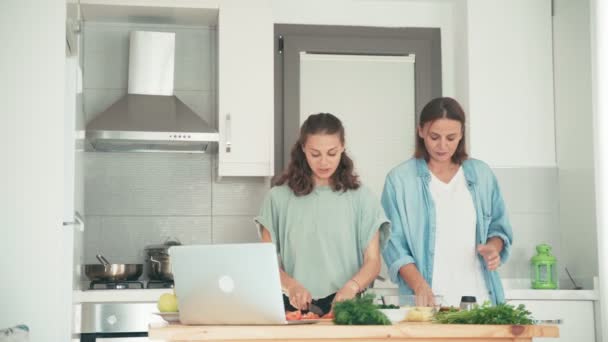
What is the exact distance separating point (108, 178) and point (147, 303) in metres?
0.87

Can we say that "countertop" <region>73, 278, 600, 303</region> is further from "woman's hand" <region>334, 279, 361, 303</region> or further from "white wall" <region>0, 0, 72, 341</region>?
"woman's hand" <region>334, 279, 361, 303</region>

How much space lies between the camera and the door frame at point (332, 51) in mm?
4992

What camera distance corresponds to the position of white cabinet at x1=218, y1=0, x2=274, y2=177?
4.73 metres

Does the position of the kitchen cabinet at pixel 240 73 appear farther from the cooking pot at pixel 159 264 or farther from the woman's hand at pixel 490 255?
the woman's hand at pixel 490 255

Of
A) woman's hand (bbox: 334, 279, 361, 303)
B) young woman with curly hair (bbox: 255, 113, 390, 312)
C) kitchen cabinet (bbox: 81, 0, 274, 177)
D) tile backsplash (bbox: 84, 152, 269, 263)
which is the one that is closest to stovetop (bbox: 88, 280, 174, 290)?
tile backsplash (bbox: 84, 152, 269, 263)

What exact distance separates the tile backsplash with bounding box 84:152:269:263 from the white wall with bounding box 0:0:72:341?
4.16 ft

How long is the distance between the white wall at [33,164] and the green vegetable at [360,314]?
5.54ft

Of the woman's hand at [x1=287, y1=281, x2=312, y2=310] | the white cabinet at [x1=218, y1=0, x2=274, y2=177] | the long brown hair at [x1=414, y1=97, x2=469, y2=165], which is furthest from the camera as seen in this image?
the white cabinet at [x1=218, y1=0, x2=274, y2=177]

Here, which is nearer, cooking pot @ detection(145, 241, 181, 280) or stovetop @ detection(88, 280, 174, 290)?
stovetop @ detection(88, 280, 174, 290)

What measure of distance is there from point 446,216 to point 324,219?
45cm

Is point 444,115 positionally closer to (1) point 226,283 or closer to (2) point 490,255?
(2) point 490,255

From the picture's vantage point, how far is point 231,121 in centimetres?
474

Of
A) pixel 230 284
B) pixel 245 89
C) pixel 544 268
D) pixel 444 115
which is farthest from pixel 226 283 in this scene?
pixel 544 268

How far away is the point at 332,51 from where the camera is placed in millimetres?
5094
